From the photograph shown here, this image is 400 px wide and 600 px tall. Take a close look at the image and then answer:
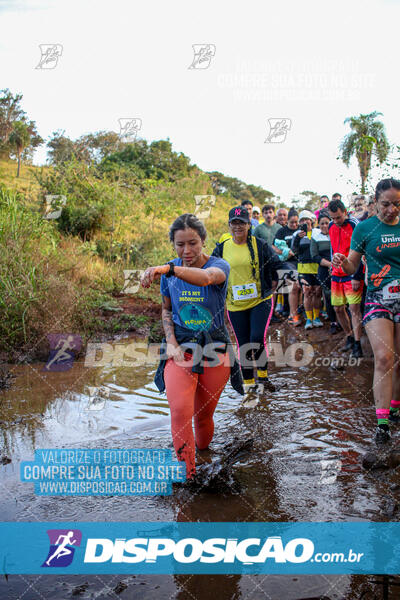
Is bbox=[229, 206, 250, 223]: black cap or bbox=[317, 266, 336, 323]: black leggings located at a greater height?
bbox=[229, 206, 250, 223]: black cap

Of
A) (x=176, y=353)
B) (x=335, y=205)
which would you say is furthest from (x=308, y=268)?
(x=176, y=353)

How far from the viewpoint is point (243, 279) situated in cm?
582

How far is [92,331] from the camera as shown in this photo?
899 centimetres

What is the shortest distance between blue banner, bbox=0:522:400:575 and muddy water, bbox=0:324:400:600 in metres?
0.09

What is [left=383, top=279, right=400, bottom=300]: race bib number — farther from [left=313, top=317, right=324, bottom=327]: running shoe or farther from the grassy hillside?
the grassy hillside

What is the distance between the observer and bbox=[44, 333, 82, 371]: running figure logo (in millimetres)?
7648

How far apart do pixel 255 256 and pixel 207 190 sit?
15575 mm

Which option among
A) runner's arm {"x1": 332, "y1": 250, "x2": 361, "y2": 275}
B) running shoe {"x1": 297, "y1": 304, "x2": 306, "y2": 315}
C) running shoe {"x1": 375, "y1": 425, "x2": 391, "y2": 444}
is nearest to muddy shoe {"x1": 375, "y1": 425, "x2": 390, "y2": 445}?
running shoe {"x1": 375, "y1": 425, "x2": 391, "y2": 444}

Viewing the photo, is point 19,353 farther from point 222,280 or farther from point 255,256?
point 222,280

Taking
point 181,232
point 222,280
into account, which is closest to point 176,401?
point 222,280

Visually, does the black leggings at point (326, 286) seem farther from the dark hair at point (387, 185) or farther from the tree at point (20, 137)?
the tree at point (20, 137)

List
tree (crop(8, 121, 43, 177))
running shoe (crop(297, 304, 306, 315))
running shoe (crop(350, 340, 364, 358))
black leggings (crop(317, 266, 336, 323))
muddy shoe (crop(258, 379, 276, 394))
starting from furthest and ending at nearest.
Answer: tree (crop(8, 121, 43, 177))
running shoe (crop(297, 304, 306, 315))
black leggings (crop(317, 266, 336, 323))
running shoe (crop(350, 340, 364, 358))
muddy shoe (crop(258, 379, 276, 394))

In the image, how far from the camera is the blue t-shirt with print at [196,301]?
3689 mm

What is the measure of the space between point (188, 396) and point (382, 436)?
1.78 metres
